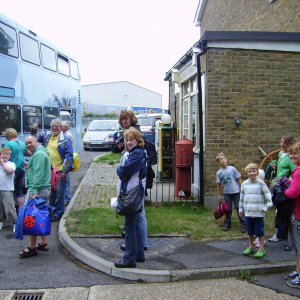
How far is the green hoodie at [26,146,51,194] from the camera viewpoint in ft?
19.8

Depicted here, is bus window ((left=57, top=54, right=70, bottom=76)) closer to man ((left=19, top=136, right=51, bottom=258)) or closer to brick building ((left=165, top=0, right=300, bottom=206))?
brick building ((left=165, top=0, right=300, bottom=206))

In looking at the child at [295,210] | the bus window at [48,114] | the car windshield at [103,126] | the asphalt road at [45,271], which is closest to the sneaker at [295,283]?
the child at [295,210]

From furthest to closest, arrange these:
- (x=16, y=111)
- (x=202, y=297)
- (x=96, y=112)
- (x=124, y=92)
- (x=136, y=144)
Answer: (x=124, y=92)
(x=96, y=112)
(x=16, y=111)
(x=136, y=144)
(x=202, y=297)

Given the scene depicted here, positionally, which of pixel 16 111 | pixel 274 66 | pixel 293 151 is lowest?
pixel 293 151

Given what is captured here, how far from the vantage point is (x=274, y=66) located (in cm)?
848

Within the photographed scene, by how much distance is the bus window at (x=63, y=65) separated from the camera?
48.9 ft

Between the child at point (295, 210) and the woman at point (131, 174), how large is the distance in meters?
1.74

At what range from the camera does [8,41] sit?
1072 centimetres

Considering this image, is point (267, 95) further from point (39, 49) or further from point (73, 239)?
point (39, 49)

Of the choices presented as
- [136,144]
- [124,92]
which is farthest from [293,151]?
[124,92]

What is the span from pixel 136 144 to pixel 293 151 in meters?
1.84

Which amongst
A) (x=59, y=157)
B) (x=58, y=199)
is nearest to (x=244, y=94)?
(x=59, y=157)

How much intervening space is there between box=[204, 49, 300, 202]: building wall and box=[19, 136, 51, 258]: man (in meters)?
3.52

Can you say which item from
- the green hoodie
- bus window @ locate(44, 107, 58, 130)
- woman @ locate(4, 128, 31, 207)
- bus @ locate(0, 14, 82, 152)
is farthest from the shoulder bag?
bus window @ locate(44, 107, 58, 130)
